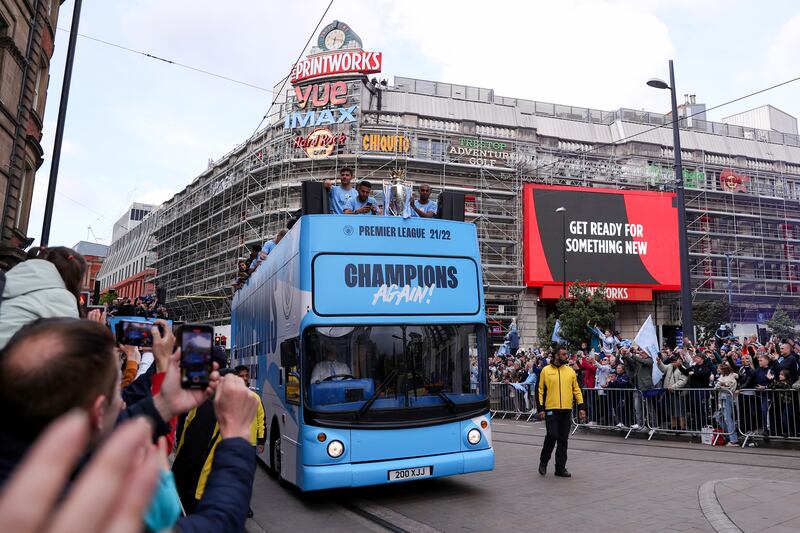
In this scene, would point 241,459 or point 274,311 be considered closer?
point 241,459

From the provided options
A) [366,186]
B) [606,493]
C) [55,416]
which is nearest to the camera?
[55,416]

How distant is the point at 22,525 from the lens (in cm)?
78

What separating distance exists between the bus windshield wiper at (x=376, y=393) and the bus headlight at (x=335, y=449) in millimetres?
381

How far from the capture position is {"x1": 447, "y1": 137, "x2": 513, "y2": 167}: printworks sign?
1863 inches

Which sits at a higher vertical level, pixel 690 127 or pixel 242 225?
pixel 690 127

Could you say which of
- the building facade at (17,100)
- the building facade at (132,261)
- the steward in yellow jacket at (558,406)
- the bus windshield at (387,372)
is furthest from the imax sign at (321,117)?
the bus windshield at (387,372)

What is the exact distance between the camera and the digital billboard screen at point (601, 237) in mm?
46469

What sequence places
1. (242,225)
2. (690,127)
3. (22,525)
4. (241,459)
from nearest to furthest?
(22,525), (241,459), (242,225), (690,127)

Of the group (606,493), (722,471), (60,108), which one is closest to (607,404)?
(722,471)

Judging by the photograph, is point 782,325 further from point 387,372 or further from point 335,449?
point 335,449

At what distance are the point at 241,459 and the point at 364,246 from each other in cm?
624

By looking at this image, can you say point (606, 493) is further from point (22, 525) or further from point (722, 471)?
point (22, 525)

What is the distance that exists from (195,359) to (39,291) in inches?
47.1

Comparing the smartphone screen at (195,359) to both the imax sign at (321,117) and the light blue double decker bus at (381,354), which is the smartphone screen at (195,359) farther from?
the imax sign at (321,117)
